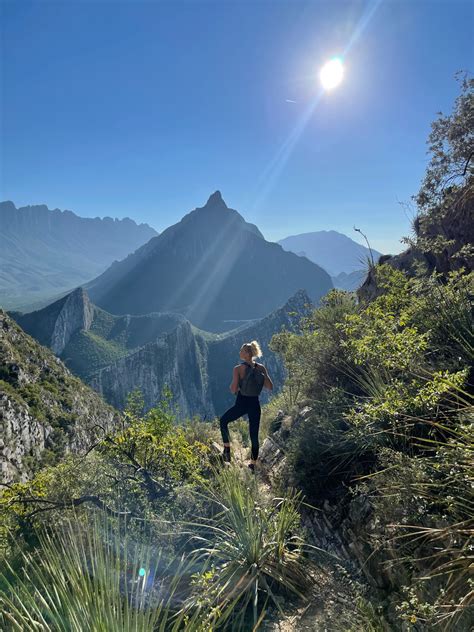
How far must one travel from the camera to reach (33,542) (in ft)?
13.5

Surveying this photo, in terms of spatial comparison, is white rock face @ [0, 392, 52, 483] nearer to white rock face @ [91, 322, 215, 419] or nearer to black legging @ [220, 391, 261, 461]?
black legging @ [220, 391, 261, 461]

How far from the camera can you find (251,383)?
19.7 ft

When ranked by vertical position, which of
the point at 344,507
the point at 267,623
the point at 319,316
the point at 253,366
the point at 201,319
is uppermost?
the point at 201,319

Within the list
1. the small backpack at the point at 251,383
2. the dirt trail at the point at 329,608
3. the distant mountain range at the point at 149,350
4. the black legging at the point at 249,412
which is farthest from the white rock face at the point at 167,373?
the dirt trail at the point at 329,608

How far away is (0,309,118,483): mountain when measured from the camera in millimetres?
27812

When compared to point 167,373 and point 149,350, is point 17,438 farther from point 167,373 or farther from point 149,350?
point 149,350

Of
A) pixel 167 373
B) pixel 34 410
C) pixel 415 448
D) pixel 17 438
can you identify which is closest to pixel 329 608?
pixel 415 448

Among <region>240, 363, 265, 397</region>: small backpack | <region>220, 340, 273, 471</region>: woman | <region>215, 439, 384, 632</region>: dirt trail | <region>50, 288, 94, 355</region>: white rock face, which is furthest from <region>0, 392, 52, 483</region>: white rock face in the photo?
<region>50, 288, 94, 355</region>: white rock face

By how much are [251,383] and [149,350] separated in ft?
383

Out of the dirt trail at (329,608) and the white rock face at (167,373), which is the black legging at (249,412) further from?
the white rock face at (167,373)

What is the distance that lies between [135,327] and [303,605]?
478 feet

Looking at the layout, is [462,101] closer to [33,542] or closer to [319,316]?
[319,316]

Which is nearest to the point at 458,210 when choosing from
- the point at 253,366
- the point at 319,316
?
the point at 319,316

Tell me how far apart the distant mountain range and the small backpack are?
93625 millimetres
